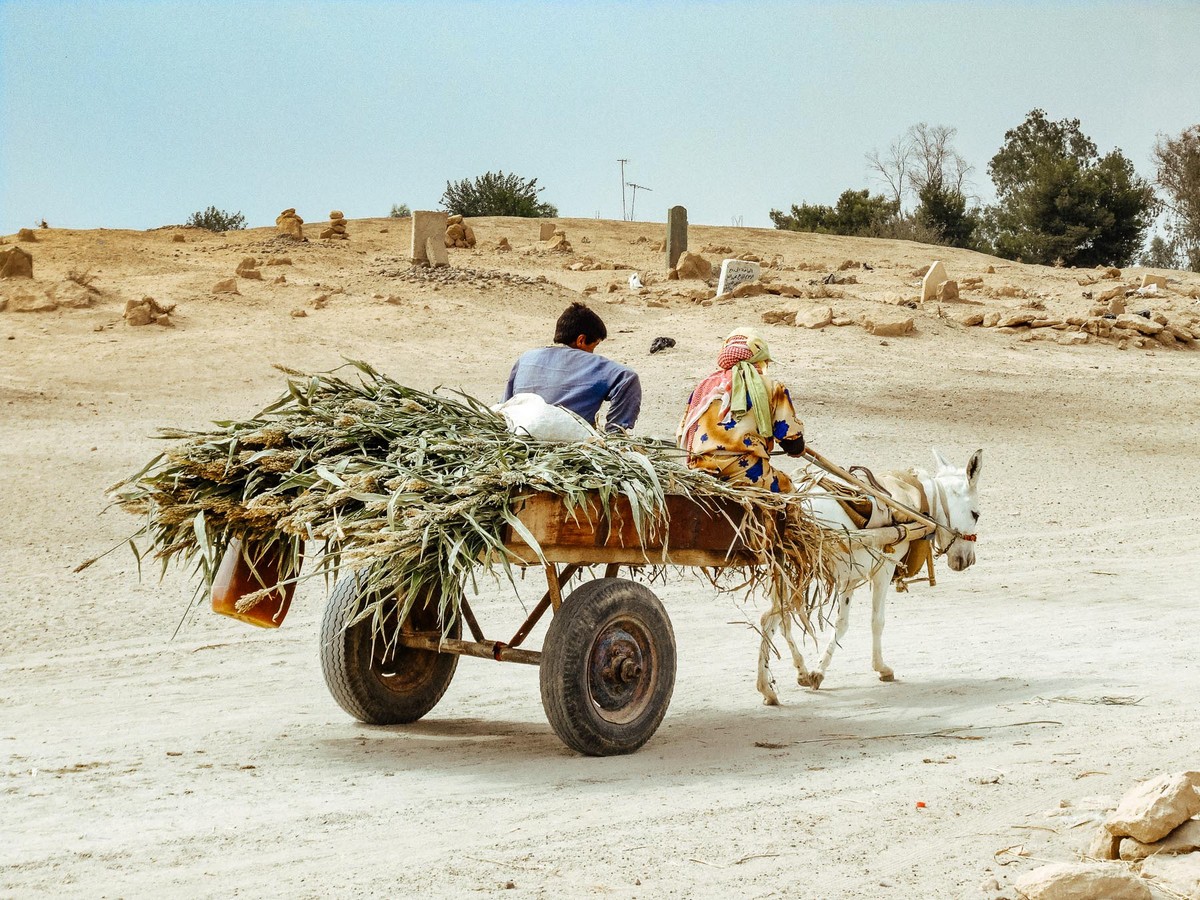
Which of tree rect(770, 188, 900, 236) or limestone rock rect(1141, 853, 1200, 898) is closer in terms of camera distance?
limestone rock rect(1141, 853, 1200, 898)

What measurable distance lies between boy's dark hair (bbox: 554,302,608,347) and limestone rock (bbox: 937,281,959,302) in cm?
2361

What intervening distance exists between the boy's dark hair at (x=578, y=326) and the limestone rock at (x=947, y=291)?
2361 centimetres

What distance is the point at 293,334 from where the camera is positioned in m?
23.0

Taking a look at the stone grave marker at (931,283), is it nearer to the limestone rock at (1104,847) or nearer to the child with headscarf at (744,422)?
the child with headscarf at (744,422)

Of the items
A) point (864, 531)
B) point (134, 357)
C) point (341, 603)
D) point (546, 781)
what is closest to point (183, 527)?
point (341, 603)

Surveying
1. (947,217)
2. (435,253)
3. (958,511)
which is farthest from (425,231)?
(947,217)

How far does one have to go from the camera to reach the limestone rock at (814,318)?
81.4 ft

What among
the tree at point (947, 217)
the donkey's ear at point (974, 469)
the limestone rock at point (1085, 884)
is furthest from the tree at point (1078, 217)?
the limestone rock at point (1085, 884)

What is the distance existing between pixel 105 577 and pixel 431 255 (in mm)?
17675

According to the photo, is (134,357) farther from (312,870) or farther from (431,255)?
(312,870)

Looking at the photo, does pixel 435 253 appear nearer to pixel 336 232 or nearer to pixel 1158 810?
pixel 336 232

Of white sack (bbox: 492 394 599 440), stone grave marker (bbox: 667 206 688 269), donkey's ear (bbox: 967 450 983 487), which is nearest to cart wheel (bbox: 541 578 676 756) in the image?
white sack (bbox: 492 394 599 440)

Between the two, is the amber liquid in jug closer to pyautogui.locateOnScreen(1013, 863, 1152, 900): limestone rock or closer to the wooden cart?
the wooden cart

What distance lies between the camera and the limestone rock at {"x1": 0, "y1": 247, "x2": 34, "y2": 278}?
25.1 m
